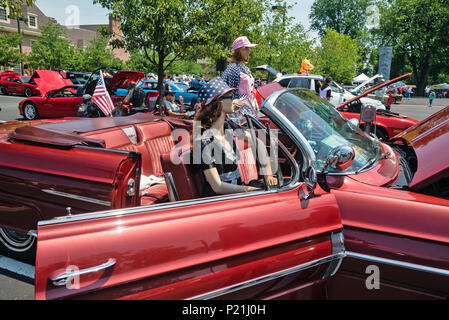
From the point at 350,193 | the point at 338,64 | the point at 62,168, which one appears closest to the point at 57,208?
the point at 62,168

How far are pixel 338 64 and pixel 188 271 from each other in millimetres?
33581

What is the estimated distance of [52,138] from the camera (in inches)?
108

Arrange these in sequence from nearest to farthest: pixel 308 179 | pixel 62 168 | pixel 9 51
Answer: pixel 308 179, pixel 62 168, pixel 9 51

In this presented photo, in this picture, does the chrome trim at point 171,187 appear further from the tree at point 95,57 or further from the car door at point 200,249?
the tree at point 95,57

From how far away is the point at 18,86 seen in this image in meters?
22.0

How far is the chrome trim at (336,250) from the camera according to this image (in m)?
1.83

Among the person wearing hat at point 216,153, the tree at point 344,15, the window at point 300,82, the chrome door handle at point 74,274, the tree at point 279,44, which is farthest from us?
the tree at point 344,15

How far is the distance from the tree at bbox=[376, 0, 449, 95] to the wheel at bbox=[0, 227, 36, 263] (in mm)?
47961

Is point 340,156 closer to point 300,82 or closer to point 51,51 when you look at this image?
point 300,82

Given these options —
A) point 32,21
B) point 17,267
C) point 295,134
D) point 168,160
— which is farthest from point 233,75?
point 32,21

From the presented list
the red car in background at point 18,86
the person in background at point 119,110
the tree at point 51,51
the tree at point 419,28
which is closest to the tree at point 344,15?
the tree at point 419,28

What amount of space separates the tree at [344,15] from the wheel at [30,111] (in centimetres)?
5326
